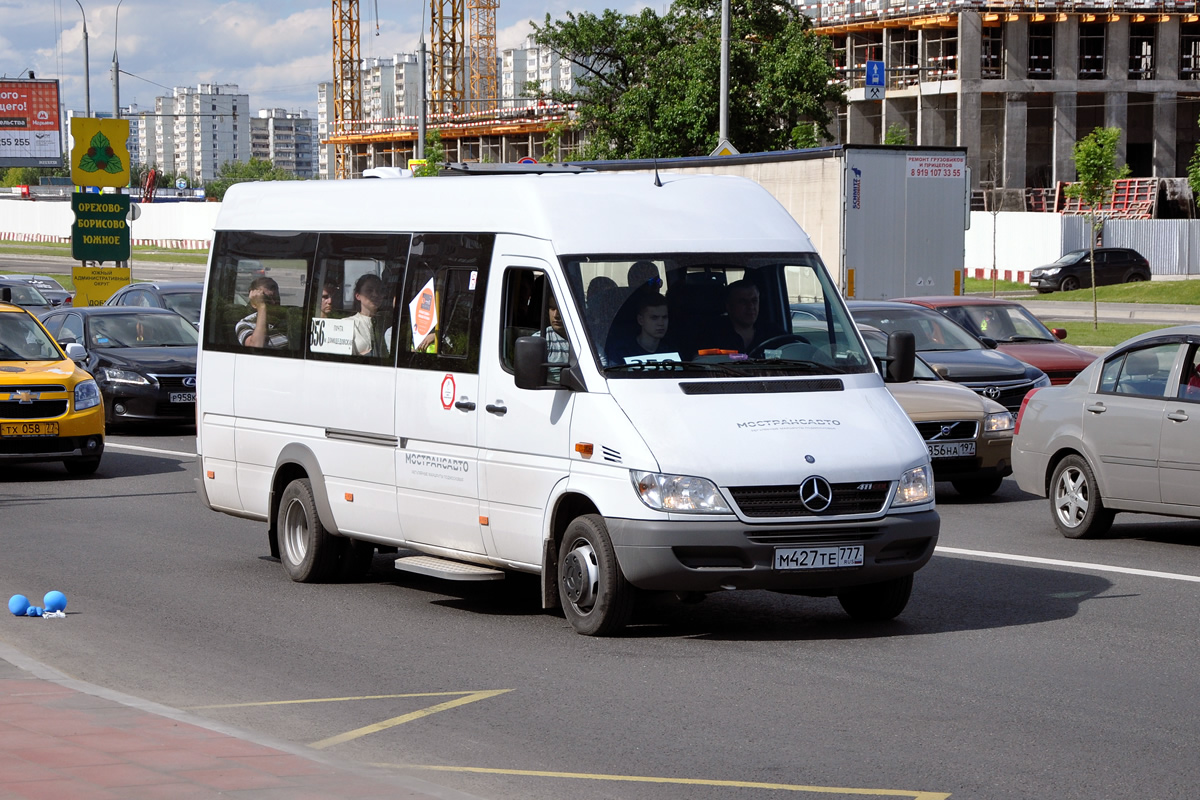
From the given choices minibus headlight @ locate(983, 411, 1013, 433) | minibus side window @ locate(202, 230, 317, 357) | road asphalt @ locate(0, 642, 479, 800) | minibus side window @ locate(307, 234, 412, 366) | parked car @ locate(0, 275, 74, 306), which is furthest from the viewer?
parked car @ locate(0, 275, 74, 306)

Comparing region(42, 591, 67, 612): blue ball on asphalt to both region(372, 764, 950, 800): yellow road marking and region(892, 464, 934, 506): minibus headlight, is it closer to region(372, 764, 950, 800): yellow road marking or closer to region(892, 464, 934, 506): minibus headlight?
region(372, 764, 950, 800): yellow road marking

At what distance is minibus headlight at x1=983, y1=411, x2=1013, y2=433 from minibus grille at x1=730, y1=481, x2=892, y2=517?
660 centimetres

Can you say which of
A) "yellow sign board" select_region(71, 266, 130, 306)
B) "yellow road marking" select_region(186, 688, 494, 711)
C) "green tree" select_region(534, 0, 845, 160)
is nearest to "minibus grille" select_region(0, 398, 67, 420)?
"yellow road marking" select_region(186, 688, 494, 711)

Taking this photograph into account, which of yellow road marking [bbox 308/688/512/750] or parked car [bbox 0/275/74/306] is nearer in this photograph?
yellow road marking [bbox 308/688/512/750]

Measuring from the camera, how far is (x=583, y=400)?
8.51m

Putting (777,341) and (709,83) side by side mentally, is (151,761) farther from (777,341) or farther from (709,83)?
(709,83)

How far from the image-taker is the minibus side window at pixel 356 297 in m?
10.0

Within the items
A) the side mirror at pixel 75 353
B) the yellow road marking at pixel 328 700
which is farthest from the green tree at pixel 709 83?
the yellow road marking at pixel 328 700

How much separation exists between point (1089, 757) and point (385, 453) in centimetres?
491

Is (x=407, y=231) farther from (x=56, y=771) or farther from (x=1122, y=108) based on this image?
(x=1122, y=108)

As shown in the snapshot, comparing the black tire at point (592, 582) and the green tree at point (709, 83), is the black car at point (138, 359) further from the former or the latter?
the green tree at point (709, 83)

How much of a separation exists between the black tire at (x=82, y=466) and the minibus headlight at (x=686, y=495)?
10.6 m

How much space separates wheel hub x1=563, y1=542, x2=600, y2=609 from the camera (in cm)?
845

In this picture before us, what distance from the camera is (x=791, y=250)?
9383 millimetres
